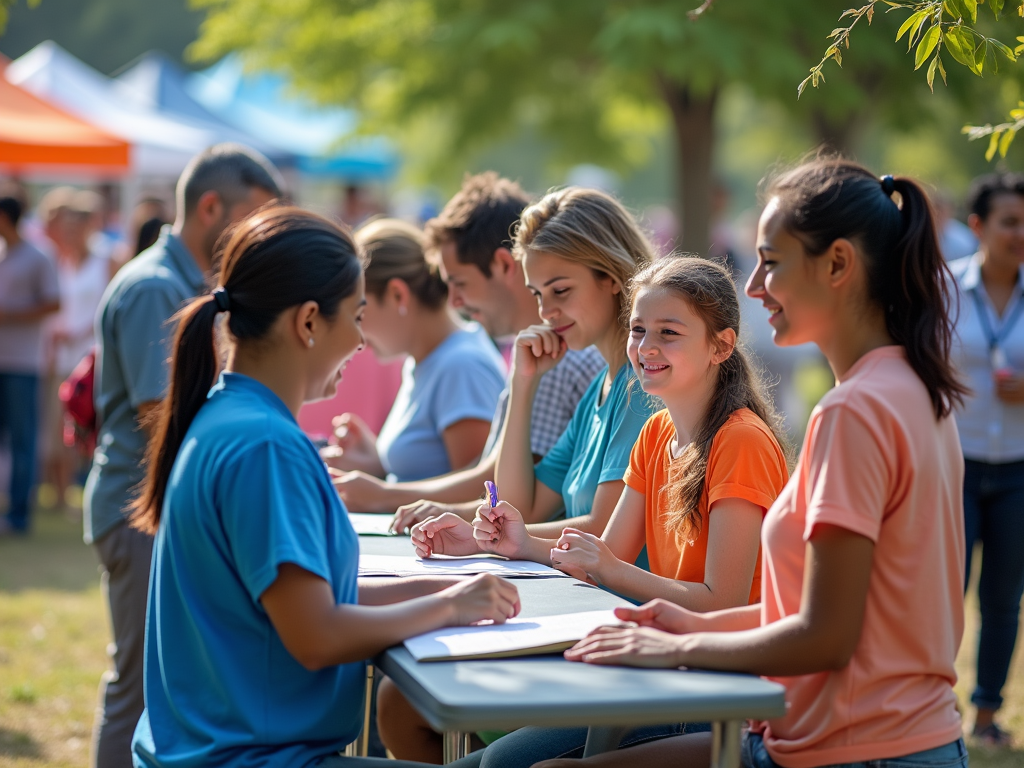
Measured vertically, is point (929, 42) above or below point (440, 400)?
above

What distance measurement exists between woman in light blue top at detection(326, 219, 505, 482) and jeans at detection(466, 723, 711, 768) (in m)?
1.40

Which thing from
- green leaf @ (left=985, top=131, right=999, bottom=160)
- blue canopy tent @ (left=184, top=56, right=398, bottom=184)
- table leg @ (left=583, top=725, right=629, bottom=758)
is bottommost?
table leg @ (left=583, top=725, right=629, bottom=758)

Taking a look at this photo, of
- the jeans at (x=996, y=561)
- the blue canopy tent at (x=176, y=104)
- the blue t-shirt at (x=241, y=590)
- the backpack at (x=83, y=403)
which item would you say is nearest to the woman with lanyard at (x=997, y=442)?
the jeans at (x=996, y=561)

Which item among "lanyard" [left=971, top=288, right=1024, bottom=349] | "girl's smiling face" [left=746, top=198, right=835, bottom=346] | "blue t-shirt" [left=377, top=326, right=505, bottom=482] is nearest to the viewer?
"girl's smiling face" [left=746, top=198, right=835, bottom=346]

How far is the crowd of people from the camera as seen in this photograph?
5.89 feet

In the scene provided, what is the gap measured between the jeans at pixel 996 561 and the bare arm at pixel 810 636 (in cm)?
284

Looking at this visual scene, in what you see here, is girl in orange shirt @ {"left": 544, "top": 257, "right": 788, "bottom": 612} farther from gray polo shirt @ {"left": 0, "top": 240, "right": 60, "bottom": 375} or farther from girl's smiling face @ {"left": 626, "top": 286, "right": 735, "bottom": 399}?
gray polo shirt @ {"left": 0, "top": 240, "right": 60, "bottom": 375}

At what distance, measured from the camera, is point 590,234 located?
2979mm

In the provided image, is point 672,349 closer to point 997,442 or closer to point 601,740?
point 601,740

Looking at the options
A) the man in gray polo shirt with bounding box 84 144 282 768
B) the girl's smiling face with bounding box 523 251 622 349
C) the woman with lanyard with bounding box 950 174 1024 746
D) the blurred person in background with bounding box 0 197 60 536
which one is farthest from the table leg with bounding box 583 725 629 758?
the blurred person in background with bounding box 0 197 60 536

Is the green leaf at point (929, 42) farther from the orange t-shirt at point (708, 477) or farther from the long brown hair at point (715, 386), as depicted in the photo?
the orange t-shirt at point (708, 477)

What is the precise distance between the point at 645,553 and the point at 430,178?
10709 millimetres

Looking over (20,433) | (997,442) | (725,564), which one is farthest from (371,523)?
(20,433)

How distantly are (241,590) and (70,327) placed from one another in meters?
7.87
